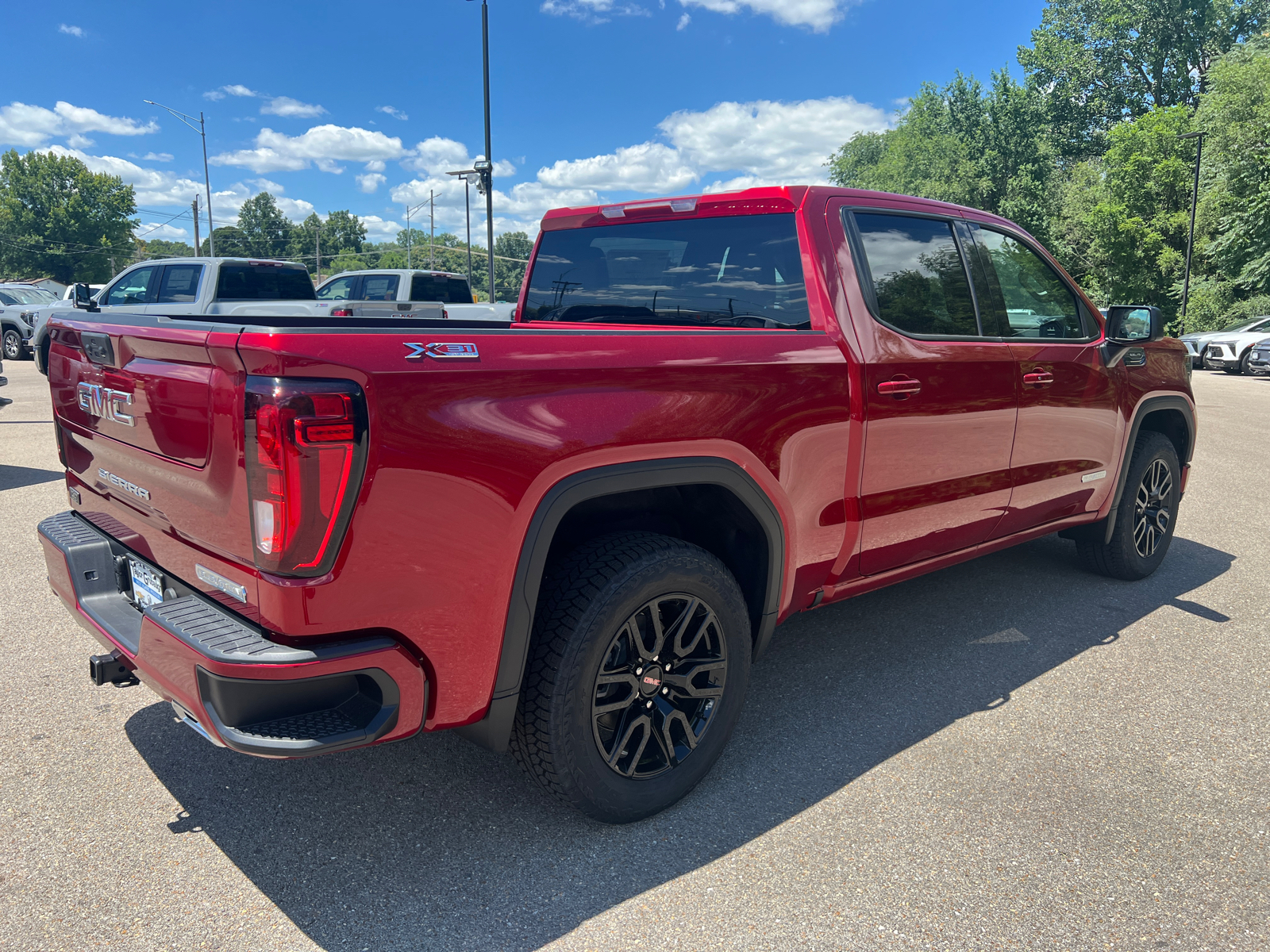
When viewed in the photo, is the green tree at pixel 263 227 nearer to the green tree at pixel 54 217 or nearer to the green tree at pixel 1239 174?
the green tree at pixel 54 217

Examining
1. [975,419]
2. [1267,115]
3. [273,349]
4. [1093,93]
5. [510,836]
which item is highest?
[1093,93]

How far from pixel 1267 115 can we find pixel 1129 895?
39544mm

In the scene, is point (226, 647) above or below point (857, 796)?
above

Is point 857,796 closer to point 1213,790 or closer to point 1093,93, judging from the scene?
point 1213,790

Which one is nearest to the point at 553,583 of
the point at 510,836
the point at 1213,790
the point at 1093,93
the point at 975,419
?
the point at 510,836

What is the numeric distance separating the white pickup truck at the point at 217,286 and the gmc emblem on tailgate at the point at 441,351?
1055 cm

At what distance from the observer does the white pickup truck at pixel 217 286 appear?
12266 millimetres

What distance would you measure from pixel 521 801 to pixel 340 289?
14.9 meters

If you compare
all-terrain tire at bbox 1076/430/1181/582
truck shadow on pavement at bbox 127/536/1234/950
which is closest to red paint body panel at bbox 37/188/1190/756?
truck shadow on pavement at bbox 127/536/1234/950

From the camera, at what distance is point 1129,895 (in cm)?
243

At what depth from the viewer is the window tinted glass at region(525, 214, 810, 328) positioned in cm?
331

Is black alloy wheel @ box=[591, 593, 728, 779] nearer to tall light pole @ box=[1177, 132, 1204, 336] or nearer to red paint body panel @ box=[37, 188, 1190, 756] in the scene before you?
red paint body panel @ box=[37, 188, 1190, 756]

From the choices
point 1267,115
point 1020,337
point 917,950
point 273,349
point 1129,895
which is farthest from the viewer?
point 1267,115

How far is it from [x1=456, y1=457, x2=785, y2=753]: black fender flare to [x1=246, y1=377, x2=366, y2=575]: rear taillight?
20.1 inches
